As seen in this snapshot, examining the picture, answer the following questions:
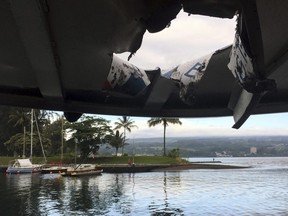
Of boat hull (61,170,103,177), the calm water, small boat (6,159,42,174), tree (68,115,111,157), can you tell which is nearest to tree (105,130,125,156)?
tree (68,115,111,157)

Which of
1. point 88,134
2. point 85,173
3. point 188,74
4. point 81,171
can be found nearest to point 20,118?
point 88,134

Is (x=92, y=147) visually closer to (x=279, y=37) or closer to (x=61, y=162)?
(x=61, y=162)

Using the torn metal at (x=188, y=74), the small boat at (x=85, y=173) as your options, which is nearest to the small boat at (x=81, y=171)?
the small boat at (x=85, y=173)

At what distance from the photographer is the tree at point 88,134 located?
9994 cm

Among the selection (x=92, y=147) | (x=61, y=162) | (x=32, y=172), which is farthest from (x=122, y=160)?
(x=32, y=172)

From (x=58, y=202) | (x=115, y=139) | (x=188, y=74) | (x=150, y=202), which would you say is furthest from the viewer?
(x=115, y=139)

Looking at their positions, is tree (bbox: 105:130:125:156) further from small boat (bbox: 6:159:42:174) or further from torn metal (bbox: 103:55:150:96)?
torn metal (bbox: 103:55:150:96)

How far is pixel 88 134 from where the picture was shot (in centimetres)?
9962

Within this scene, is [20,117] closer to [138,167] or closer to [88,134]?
[88,134]

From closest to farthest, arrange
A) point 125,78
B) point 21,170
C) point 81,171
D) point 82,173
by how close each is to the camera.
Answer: point 125,78 < point 82,173 < point 81,171 < point 21,170

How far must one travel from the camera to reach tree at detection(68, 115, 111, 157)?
328 feet

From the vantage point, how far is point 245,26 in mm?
6824

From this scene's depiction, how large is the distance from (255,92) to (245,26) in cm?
225

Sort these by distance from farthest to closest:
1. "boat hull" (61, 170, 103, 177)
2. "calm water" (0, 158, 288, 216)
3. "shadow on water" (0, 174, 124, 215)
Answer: "boat hull" (61, 170, 103, 177)
"shadow on water" (0, 174, 124, 215)
"calm water" (0, 158, 288, 216)
